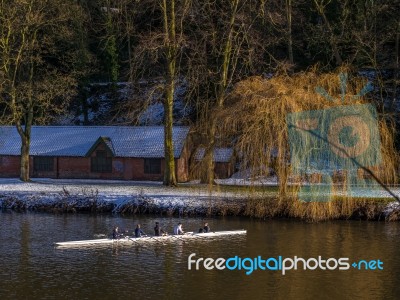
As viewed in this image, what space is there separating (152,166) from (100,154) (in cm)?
433

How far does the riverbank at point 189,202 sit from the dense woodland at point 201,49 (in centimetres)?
191

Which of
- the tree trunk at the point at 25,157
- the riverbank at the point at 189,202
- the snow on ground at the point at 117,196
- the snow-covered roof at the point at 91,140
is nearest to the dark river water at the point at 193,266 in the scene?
the riverbank at the point at 189,202

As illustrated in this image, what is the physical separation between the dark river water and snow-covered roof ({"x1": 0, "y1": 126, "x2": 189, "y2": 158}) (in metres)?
16.7

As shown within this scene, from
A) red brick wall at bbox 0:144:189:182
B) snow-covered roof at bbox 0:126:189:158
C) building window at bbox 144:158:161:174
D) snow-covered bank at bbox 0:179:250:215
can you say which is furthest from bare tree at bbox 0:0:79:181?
building window at bbox 144:158:161:174

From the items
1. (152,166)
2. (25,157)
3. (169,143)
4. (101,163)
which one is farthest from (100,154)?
(169,143)

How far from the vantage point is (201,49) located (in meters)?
51.7

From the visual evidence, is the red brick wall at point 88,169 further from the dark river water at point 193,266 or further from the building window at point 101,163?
the dark river water at point 193,266

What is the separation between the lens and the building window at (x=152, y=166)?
54.9 metres

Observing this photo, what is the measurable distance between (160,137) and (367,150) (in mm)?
22602

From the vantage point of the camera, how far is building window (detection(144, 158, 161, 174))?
5487 centimetres

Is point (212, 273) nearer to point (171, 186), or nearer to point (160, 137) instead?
point (171, 186)

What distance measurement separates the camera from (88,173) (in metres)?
56.4

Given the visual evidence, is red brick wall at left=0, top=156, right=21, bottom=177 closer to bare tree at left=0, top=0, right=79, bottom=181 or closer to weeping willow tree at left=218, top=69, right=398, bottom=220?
bare tree at left=0, top=0, right=79, bottom=181

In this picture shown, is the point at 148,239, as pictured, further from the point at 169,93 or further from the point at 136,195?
the point at 169,93
